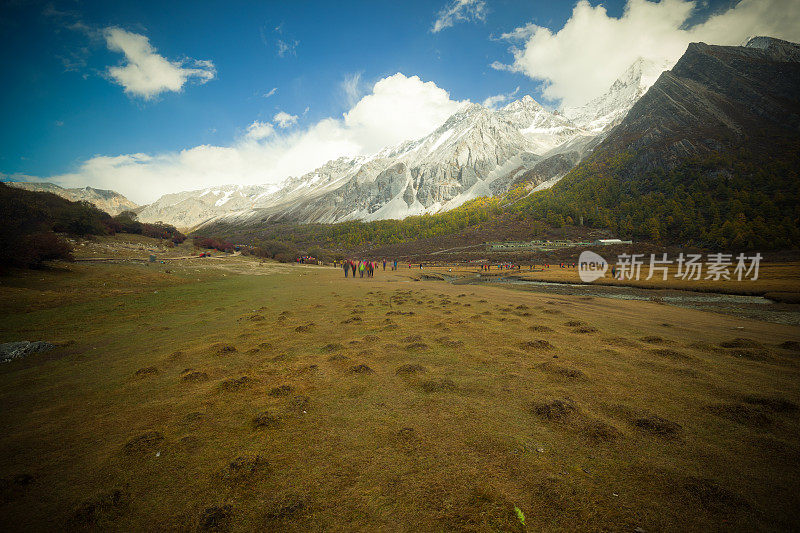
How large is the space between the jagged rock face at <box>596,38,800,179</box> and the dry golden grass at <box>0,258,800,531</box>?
164 m

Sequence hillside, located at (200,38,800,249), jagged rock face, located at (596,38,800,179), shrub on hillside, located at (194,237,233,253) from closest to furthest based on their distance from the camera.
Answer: shrub on hillside, located at (194,237,233,253), hillside, located at (200,38,800,249), jagged rock face, located at (596,38,800,179)

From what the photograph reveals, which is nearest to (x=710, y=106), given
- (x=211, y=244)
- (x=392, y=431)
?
(x=392, y=431)

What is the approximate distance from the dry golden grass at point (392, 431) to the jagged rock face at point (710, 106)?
538ft

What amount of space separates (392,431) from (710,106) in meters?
220

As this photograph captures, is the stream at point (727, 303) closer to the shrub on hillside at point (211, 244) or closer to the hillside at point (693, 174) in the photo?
the shrub on hillside at point (211, 244)

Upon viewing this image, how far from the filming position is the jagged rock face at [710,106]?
119938mm

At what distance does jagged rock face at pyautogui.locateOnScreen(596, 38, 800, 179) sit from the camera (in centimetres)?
11994

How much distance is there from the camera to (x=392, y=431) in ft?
16.5
